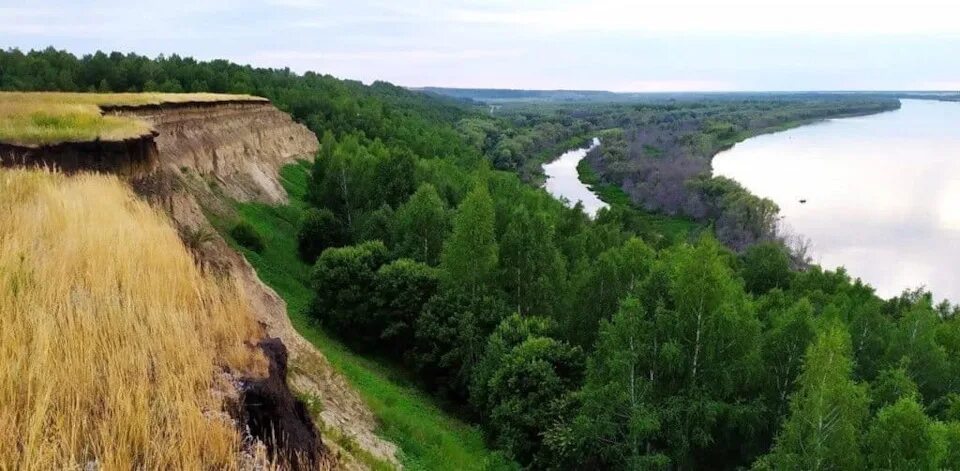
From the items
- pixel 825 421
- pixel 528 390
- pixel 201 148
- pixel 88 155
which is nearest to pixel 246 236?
pixel 201 148

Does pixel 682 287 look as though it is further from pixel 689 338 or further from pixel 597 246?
pixel 597 246

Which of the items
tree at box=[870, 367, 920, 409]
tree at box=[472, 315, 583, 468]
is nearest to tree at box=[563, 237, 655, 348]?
tree at box=[472, 315, 583, 468]

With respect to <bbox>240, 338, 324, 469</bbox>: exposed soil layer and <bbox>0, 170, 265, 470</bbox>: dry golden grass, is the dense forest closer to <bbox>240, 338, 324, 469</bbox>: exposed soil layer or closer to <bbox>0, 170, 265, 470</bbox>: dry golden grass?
<bbox>240, 338, 324, 469</bbox>: exposed soil layer

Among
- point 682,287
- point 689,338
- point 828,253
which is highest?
point 682,287

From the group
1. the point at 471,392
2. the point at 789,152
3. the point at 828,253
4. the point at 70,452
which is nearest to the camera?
the point at 70,452

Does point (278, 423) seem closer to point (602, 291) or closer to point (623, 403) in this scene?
Answer: point (623, 403)

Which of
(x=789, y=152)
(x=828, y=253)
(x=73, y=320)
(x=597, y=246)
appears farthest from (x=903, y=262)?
(x=789, y=152)

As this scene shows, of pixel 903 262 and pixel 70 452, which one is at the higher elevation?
pixel 70 452

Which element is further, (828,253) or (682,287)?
(828,253)
